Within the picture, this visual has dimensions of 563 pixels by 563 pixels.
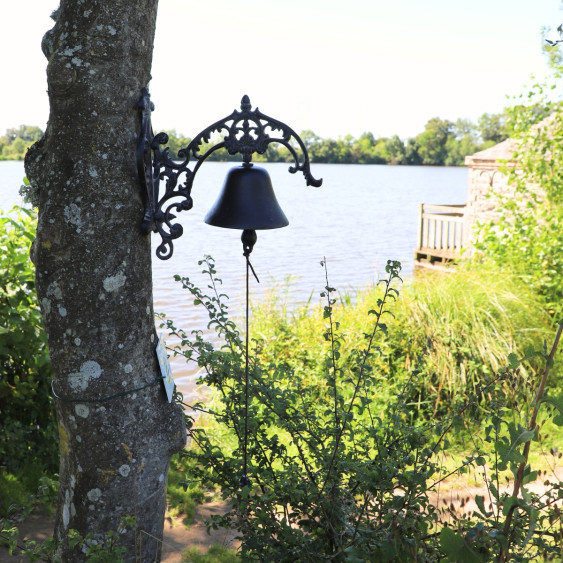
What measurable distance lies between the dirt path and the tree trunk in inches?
62.9

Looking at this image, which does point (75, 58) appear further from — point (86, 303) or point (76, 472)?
point (76, 472)

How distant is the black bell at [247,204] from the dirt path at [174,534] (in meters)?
2.34

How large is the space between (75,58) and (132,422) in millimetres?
1501

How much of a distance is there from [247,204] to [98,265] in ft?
2.24

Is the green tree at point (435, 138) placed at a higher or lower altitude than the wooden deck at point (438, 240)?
higher

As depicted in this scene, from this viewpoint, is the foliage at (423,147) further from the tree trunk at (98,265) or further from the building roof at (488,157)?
the tree trunk at (98,265)

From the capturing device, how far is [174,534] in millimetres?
4363

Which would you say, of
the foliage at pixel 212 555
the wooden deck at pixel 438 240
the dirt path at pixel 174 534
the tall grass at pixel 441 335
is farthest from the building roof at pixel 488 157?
the foliage at pixel 212 555

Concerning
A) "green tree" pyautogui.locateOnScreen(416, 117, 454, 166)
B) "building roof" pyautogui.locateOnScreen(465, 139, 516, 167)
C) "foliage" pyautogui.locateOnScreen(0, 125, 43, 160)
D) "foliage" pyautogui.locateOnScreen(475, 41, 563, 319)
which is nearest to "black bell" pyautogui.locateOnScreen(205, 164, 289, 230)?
"foliage" pyautogui.locateOnScreen(475, 41, 563, 319)

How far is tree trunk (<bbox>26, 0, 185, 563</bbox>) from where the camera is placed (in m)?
2.44

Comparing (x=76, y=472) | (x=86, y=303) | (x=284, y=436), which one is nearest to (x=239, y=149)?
(x=86, y=303)

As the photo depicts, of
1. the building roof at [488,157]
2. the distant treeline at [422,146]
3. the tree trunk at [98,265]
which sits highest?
the distant treeline at [422,146]

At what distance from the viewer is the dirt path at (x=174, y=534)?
13.4 feet

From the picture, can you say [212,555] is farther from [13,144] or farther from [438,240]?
[13,144]
